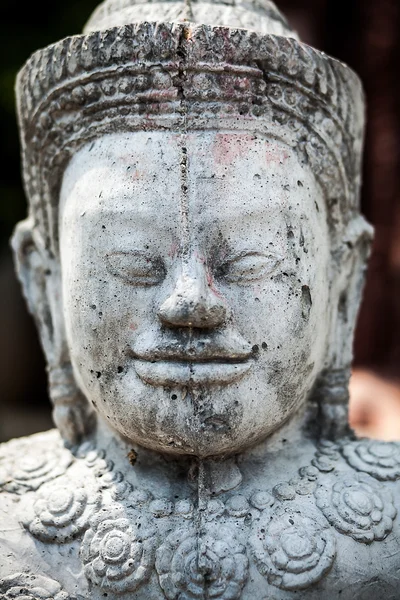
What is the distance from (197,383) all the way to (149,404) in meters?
0.14

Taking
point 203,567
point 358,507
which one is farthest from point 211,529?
point 358,507

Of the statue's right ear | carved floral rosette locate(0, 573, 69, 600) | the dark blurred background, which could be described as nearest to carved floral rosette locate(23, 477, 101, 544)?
carved floral rosette locate(0, 573, 69, 600)

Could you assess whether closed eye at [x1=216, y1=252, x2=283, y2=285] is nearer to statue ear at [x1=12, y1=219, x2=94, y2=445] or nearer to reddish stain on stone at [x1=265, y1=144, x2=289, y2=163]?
reddish stain on stone at [x1=265, y1=144, x2=289, y2=163]

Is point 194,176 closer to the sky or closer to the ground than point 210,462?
closer to the sky

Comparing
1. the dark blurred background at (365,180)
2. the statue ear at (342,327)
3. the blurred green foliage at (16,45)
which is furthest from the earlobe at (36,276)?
the dark blurred background at (365,180)

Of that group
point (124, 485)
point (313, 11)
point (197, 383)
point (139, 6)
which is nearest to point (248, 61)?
point (139, 6)

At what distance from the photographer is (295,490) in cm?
194

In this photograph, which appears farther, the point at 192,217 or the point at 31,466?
the point at 31,466

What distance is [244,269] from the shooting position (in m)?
1.80

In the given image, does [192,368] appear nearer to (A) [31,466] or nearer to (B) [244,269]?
(B) [244,269]

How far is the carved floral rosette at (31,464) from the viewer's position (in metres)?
2.07

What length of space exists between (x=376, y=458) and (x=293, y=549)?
0.41m

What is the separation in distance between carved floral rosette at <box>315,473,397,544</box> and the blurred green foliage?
3.54 meters

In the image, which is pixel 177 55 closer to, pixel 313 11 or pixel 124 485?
pixel 124 485
